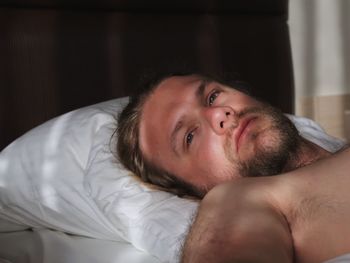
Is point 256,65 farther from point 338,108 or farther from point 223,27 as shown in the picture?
point 338,108

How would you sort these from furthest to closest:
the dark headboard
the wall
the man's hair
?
the wall → the dark headboard → the man's hair

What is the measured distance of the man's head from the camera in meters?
1.19

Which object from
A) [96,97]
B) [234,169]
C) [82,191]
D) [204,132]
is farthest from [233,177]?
[96,97]

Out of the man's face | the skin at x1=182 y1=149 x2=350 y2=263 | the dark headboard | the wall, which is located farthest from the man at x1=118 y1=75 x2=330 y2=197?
the wall

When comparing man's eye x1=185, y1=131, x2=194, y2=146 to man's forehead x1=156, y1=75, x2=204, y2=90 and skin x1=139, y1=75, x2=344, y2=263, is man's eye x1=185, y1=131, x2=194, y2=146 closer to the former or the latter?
skin x1=139, y1=75, x2=344, y2=263

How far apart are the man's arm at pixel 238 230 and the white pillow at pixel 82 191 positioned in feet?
0.66

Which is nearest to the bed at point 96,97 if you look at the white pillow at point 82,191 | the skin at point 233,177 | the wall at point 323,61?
the white pillow at point 82,191

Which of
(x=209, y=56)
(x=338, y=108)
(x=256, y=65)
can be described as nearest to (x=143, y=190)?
(x=209, y=56)

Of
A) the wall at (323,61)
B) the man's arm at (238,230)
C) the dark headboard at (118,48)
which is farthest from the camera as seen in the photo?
the wall at (323,61)

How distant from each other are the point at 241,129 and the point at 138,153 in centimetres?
27

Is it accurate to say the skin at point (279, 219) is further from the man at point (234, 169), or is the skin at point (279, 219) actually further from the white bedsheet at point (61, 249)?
the white bedsheet at point (61, 249)

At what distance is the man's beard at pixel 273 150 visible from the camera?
1.17 meters

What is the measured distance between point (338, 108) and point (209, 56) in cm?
75

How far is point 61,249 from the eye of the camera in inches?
48.4
